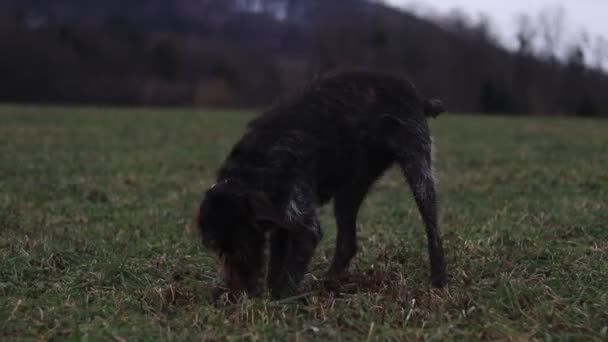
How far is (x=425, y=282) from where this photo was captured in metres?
5.45

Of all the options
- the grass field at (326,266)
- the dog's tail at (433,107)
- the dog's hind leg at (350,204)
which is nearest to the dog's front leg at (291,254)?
the grass field at (326,266)

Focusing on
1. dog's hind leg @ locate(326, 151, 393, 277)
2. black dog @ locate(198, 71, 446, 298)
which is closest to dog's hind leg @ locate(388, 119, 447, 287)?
black dog @ locate(198, 71, 446, 298)

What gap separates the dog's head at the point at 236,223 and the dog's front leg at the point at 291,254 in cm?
20

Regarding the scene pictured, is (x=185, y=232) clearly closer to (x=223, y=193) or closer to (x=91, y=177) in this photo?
(x=223, y=193)

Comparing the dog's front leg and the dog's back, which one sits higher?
the dog's back

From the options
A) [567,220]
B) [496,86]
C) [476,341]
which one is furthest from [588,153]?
[496,86]

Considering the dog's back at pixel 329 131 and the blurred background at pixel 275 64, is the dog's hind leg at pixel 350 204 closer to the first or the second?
the dog's back at pixel 329 131

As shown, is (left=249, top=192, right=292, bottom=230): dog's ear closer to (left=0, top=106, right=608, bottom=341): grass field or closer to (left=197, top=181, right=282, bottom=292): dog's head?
(left=197, top=181, right=282, bottom=292): dog's head

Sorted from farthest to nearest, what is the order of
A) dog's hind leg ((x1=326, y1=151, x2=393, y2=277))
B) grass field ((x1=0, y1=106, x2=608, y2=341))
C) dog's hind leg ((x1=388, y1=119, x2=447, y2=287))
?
dog's hind leg ((x1=326, y1=151, x2=393, y2=277)) < dog's hind leg ((x1=388, y1=119, x2=447, y2=287)) < grass field ((x1=0, y1=106, x2=608, y2=341))

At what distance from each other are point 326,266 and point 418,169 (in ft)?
4.08

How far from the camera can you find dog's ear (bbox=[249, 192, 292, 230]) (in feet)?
15.1

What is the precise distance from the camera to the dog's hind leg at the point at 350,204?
19.0 ft

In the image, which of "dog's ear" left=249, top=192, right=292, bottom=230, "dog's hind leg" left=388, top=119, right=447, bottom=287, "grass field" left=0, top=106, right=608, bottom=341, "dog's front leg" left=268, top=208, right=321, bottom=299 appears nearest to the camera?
"grass field" left=0, top=106, right=608, bottom=341

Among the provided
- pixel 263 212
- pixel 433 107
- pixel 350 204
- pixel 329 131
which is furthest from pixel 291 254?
pixel 433 107
